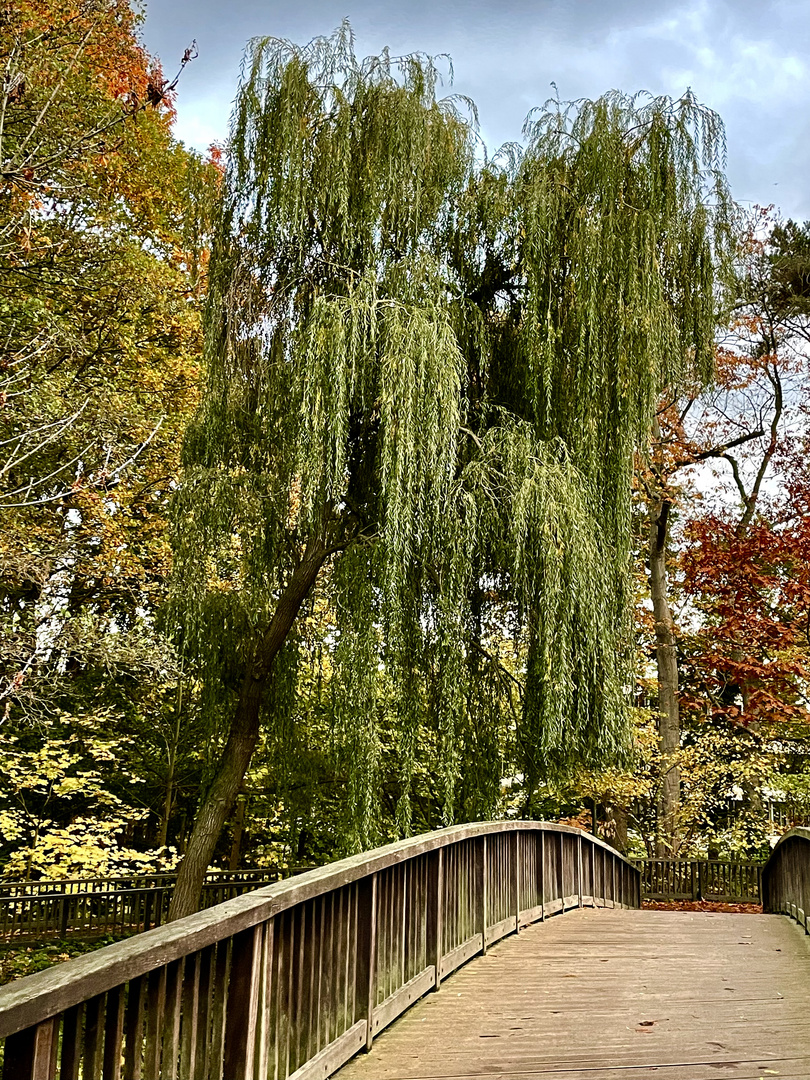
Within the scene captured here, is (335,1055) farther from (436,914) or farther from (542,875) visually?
(542,875)

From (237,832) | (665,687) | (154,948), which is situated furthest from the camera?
(665,687)

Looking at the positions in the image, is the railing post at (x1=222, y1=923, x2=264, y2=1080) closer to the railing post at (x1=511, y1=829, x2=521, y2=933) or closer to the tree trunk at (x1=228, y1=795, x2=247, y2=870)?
the railing post at (x1=511, y1=829, x2=521, y2=933)

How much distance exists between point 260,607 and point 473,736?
2.81 metres

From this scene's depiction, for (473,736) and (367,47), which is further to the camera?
(367,47)

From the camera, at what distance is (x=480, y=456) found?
9898 millimetres

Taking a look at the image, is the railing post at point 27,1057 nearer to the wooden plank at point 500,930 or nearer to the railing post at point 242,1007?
the railing post at point 242,1007

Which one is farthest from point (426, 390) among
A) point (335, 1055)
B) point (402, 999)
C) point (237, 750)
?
point (335, 1055)

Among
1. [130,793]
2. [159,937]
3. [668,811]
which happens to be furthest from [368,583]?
[668,811]

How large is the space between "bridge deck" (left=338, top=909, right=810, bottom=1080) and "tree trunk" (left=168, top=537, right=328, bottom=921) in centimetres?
444

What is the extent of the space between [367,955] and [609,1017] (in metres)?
1.45

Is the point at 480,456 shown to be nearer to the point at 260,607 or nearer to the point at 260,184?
the point at 260,607

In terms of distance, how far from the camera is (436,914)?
5.64 m

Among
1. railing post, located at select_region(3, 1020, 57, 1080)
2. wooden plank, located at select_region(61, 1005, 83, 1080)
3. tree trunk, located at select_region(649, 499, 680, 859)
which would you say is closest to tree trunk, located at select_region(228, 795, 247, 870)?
tree trunk, located at select_region(649, 499, 680, 859)

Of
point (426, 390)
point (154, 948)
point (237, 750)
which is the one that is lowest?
point (154, 948)
